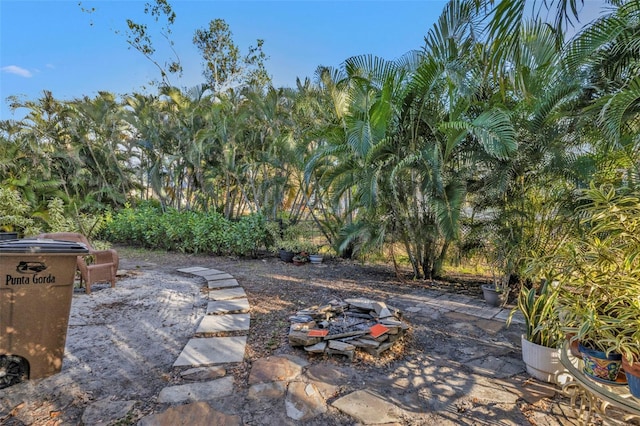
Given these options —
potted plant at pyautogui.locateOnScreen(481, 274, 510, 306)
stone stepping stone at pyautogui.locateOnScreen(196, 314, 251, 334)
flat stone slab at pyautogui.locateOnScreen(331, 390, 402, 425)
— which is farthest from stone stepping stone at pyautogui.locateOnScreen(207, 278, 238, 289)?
potted plant at pyautogui.locateOnScreen(481, 274, 510, 306)

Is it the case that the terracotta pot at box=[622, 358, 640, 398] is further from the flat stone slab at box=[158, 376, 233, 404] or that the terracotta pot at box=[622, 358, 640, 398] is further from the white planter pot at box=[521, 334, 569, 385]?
the flat stone slab at box=[158, 376, 233, 404]

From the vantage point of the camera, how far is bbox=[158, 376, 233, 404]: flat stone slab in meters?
2.09

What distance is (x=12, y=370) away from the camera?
87.7 inches

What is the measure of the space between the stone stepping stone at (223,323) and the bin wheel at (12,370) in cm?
127

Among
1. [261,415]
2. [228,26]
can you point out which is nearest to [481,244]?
→ [261,415]

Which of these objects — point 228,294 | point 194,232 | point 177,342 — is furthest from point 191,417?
point 194,232

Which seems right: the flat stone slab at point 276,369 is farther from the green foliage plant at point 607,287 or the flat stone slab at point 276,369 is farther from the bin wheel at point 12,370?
the green foliage plant at point 607,287

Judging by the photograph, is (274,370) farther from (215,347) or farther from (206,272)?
(206,272)

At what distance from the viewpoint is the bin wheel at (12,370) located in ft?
7.18

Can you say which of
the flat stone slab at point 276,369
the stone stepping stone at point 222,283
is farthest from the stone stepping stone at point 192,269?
the flat stone slab at point 276,369

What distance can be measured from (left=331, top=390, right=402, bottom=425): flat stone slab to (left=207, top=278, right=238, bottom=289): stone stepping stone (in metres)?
3.29

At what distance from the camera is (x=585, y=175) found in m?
3.75

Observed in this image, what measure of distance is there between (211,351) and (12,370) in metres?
1.33

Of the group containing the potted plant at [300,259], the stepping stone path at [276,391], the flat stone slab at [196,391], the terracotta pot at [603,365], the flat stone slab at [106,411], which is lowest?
the flat stone slab at [106,411]
